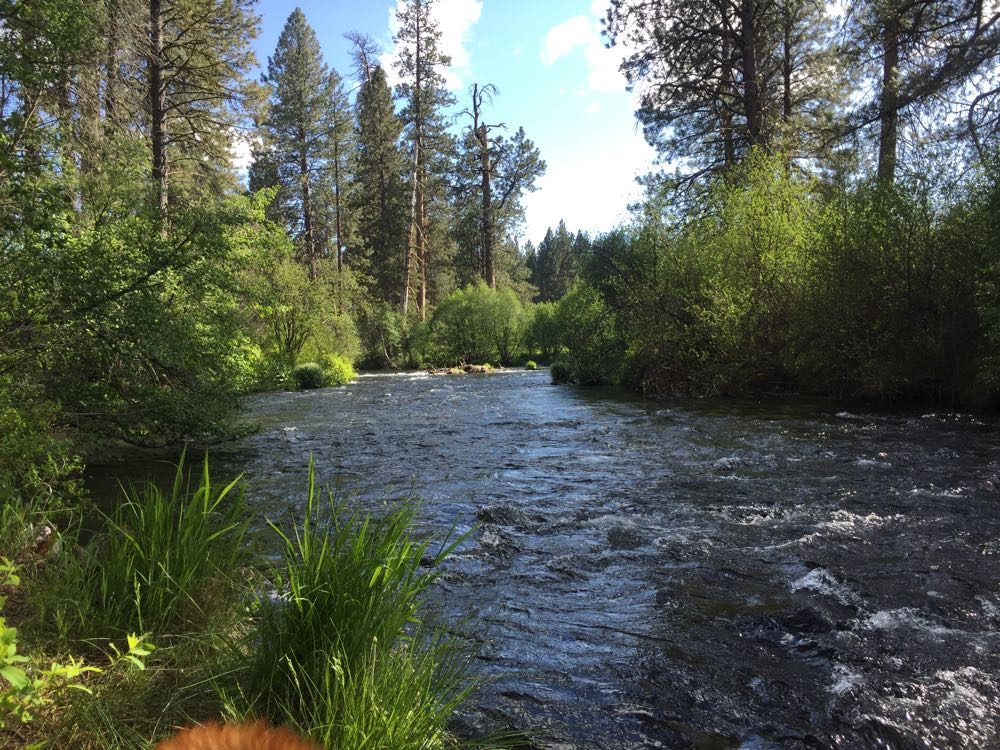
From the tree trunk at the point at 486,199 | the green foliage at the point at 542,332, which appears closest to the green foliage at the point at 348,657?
the green foliage at the point at 542,332

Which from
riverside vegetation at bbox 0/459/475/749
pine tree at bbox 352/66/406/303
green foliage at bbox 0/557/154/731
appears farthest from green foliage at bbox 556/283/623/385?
pine tree at bbox 352/66/406/303

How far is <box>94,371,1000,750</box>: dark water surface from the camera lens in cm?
312

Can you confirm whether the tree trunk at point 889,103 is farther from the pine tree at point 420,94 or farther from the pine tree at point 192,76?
the pine tree at point 420,94

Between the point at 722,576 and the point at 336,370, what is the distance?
2528cm

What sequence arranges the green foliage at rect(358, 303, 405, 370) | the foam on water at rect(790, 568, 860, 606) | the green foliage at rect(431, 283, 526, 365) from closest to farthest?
1. the foam on water at rect(790, 568, 860, 606)
2. the green foliage at rect(431, 283, 526, 365)
3. the green foliage at rect(358, 303, 405, 370)

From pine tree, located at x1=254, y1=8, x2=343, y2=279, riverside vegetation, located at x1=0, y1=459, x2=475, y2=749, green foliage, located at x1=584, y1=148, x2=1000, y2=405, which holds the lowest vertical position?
riverside vegetation, located at x1=0, y1=459, x2=475, y2=749

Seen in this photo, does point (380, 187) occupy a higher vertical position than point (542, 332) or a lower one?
higher

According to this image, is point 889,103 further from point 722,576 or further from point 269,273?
point 269,273

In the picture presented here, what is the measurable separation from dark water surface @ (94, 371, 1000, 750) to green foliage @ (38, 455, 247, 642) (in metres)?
1.58

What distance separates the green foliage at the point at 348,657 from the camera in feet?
6.94

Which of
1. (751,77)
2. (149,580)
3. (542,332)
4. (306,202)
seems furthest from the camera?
(306,202)

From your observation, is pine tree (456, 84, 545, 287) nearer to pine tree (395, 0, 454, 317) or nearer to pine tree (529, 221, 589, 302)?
pine tree (395, 0, 454, 317)

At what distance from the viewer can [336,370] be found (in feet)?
92.8

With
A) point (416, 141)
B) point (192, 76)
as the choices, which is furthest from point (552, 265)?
point (192, 76)
